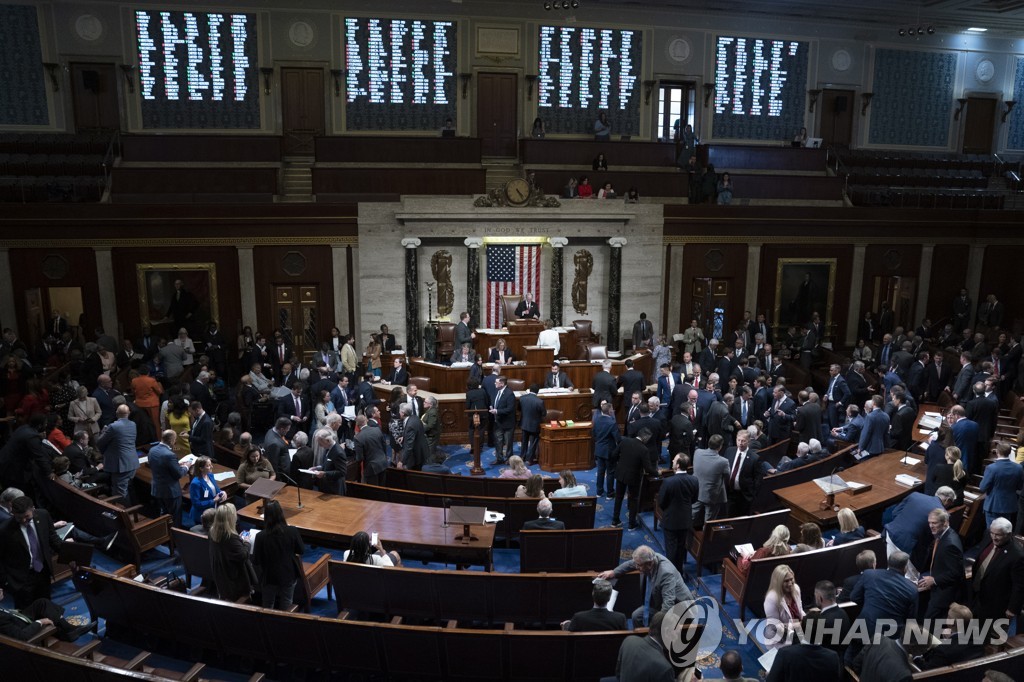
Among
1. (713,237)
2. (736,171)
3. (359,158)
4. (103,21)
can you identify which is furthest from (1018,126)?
(103,21)

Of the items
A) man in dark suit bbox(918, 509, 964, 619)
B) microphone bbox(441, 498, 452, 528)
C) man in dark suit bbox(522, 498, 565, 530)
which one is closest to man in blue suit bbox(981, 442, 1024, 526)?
man in dark suit bbox(918, 509, 964, 619)

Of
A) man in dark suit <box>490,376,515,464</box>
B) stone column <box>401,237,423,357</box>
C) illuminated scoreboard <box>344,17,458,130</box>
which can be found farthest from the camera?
illuminated scoreboard <box>344,17,458,130</box>

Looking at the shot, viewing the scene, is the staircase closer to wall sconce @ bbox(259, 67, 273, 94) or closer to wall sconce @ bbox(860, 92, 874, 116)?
wall sconce @ bbox(259, 67, 273, 94)

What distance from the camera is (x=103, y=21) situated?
753 inches

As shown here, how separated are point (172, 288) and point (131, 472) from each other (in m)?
8.72

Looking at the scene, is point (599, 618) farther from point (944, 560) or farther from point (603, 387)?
point (603, 387)

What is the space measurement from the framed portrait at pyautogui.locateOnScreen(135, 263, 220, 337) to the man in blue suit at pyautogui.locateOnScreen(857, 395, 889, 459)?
13.6 meters

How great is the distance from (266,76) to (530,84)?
7.20 metres

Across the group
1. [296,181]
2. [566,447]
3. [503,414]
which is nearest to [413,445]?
[503,414]

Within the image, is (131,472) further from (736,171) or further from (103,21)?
(736,171)

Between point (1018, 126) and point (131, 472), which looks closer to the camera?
point (131, 472)

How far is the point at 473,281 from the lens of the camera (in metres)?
17.5

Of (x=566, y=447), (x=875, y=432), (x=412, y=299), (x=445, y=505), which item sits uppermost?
(x=412, y=299)

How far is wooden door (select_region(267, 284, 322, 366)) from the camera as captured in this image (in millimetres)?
17438
